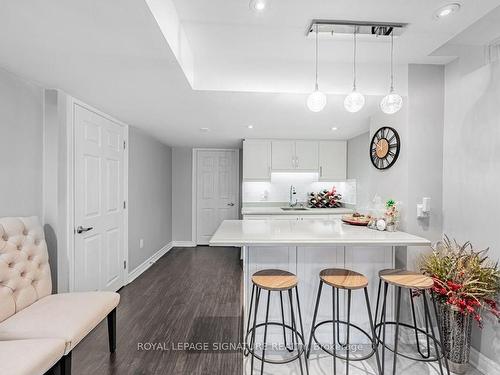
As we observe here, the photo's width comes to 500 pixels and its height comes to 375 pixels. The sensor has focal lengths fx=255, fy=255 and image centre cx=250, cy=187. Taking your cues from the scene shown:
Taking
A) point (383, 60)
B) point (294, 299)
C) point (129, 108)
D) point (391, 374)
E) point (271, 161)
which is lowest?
point (391, 374)

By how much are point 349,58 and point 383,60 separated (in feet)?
0.97

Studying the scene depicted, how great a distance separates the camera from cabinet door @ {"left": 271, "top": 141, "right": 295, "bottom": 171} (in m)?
4.51

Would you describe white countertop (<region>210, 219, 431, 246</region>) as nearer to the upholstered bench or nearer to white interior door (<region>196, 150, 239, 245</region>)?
the upholstered bench

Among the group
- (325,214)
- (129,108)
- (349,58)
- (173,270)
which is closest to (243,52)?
(349,58)

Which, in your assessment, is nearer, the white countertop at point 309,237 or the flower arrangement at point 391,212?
the white countertop at point 309,237

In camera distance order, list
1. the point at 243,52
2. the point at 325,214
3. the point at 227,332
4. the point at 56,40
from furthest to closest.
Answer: the point at 325,214
the point at 227,332
the point at 243,52
the point at 56,40

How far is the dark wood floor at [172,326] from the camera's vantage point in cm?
191

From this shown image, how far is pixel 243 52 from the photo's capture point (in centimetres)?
207

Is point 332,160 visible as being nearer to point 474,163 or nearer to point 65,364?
point 474,163

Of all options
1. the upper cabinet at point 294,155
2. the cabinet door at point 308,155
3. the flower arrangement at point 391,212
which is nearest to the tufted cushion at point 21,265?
the flower arrangement at point 391,212

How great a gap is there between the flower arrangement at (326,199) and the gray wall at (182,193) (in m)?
2.57

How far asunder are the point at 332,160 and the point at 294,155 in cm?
69

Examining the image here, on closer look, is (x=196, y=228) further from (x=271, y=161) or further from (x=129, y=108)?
(x=129, y=108)

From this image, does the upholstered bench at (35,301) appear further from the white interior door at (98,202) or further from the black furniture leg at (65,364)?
the white interior door at (98,202)
